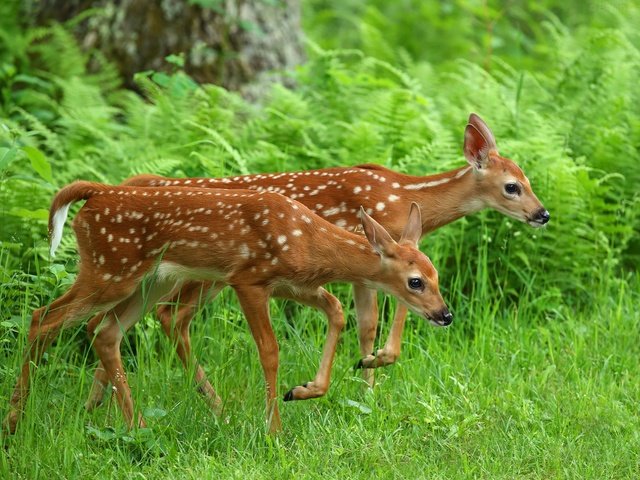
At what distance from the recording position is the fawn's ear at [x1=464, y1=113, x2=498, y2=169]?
6.33m

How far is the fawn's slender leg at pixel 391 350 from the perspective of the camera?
5.83m

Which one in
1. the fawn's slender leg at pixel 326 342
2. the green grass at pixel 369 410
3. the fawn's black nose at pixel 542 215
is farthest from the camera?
the fawn's black nose at pixel 542 215

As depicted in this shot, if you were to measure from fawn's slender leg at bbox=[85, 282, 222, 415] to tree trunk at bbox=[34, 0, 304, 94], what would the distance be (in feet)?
10.9

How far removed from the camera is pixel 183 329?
6180 mm

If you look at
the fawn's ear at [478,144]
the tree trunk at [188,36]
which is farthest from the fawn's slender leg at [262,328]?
the tree trunk at [188,36]

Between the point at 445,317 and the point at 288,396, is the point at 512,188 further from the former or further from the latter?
the point at 288,396

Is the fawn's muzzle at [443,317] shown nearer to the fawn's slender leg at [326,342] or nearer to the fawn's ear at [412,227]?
the fawn's ear at [412,227]

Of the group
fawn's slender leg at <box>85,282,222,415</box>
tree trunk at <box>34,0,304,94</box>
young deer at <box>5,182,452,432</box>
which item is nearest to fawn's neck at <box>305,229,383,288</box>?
young deer at <box>5,182,452,432</box>

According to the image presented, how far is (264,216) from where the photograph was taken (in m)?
5.45

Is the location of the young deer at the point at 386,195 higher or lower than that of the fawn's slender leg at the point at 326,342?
higher

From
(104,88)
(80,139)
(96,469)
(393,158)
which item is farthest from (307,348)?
(104,88)

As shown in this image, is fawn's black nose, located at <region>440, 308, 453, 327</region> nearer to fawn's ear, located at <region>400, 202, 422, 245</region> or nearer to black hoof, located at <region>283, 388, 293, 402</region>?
fawn's ear, located at <region>400, 202, 422, 245</region>

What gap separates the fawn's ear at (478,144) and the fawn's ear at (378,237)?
41.9 inches

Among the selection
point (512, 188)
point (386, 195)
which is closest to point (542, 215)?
point (512, 188)
